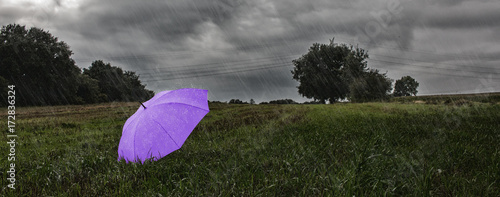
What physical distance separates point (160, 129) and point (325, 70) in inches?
2079

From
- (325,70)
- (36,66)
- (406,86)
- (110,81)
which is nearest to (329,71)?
(325,70)

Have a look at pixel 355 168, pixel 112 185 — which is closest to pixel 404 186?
pixel 355 168

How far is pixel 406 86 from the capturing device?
350ft

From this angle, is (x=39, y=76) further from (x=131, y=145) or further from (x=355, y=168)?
(x=355, y=168)

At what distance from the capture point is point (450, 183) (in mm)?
2982

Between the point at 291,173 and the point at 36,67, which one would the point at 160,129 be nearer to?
the point at 291,173

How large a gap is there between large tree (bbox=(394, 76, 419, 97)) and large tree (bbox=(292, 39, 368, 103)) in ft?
216

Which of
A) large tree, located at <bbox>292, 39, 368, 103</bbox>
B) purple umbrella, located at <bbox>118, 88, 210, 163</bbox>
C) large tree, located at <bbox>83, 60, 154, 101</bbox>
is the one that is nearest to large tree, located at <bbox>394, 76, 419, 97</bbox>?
large tree, located at <bbox>292, 39, 368, 103</bbox>

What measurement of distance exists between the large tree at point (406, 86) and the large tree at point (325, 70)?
65982 millimetres

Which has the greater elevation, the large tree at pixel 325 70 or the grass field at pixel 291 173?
the large tree at pixel 325 70

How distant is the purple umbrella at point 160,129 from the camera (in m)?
4.12

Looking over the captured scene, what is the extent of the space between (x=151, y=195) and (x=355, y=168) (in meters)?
2.34

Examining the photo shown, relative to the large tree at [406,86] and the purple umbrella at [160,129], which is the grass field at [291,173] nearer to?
the purple umbrella at [160,129]

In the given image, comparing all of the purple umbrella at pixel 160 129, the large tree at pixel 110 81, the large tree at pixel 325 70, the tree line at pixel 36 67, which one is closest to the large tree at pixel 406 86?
the large tree at pixel 325 70
